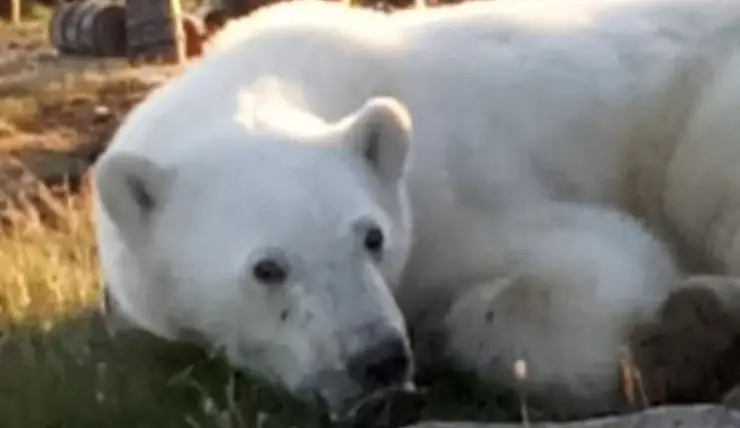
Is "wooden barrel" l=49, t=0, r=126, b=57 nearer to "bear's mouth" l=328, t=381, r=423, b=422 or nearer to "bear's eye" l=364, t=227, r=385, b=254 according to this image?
"bear's eye" l=364, t=227, r=385, b=254

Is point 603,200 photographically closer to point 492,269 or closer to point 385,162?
point 492,269

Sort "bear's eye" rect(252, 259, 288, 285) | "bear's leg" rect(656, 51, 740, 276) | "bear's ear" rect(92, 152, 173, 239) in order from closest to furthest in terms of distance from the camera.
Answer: "bear's eye" rect(252, 259, 288, 285), "bear's ear" rect(92, 152, 173, 239), "bear's leg" rect(656, 51, 740, 276)

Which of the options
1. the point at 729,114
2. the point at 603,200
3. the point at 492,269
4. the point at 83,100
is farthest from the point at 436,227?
the point at 83,100

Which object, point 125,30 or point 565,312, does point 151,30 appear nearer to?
point 125,30

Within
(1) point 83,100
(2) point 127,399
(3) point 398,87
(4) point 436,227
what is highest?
(3) point 398,87

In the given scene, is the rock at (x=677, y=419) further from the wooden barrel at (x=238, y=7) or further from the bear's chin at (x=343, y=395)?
the wooden barrel at (x=238, y=7)

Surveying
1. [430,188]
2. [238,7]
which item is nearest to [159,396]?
[430,188]

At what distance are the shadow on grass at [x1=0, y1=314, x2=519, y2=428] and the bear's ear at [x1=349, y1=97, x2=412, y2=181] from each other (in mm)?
569

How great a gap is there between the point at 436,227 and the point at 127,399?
1.00m

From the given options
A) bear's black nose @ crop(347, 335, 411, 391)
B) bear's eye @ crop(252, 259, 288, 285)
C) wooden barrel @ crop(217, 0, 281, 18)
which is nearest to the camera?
bear's black nose @ crop(347, 335, 411, 391)

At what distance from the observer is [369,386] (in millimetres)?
3779

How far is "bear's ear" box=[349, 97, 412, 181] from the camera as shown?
4137 mm

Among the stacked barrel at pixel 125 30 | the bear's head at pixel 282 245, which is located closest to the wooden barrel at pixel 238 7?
the stacked barrel at pixel 125 30

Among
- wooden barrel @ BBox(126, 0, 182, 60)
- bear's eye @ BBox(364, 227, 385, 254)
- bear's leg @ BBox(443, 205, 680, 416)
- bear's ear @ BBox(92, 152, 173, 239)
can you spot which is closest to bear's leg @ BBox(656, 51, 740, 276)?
bear's leg @ BBox(443, 205, 680, 416)
